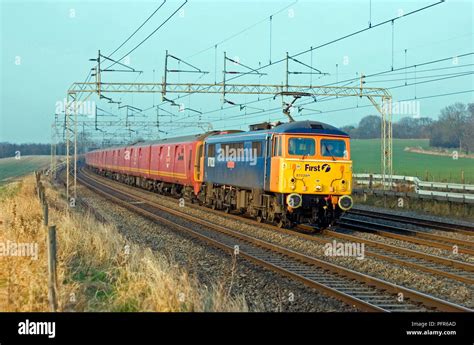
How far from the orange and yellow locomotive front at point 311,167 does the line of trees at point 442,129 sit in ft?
155

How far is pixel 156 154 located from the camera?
38594 mm

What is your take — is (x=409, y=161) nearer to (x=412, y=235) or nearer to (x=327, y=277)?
(x=412, y=235)

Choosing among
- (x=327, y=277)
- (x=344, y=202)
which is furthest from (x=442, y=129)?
(x=327, y=277)

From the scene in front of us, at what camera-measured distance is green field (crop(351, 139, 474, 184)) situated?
2095 inches

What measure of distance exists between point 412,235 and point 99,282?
433 inches

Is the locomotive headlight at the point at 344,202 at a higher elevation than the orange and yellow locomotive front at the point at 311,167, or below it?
below

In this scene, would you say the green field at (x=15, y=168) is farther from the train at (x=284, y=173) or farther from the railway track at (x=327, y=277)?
the railway track at (x=327, y=277)

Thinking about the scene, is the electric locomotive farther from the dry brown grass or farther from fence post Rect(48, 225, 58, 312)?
fence post Rect(48, 225, 58, 312)

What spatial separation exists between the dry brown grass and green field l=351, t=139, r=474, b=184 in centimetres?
3767

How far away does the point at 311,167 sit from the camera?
18172 mm

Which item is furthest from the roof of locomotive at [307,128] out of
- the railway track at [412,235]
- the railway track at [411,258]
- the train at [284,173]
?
the railway track at [412,235]

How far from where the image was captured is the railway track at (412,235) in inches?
628
